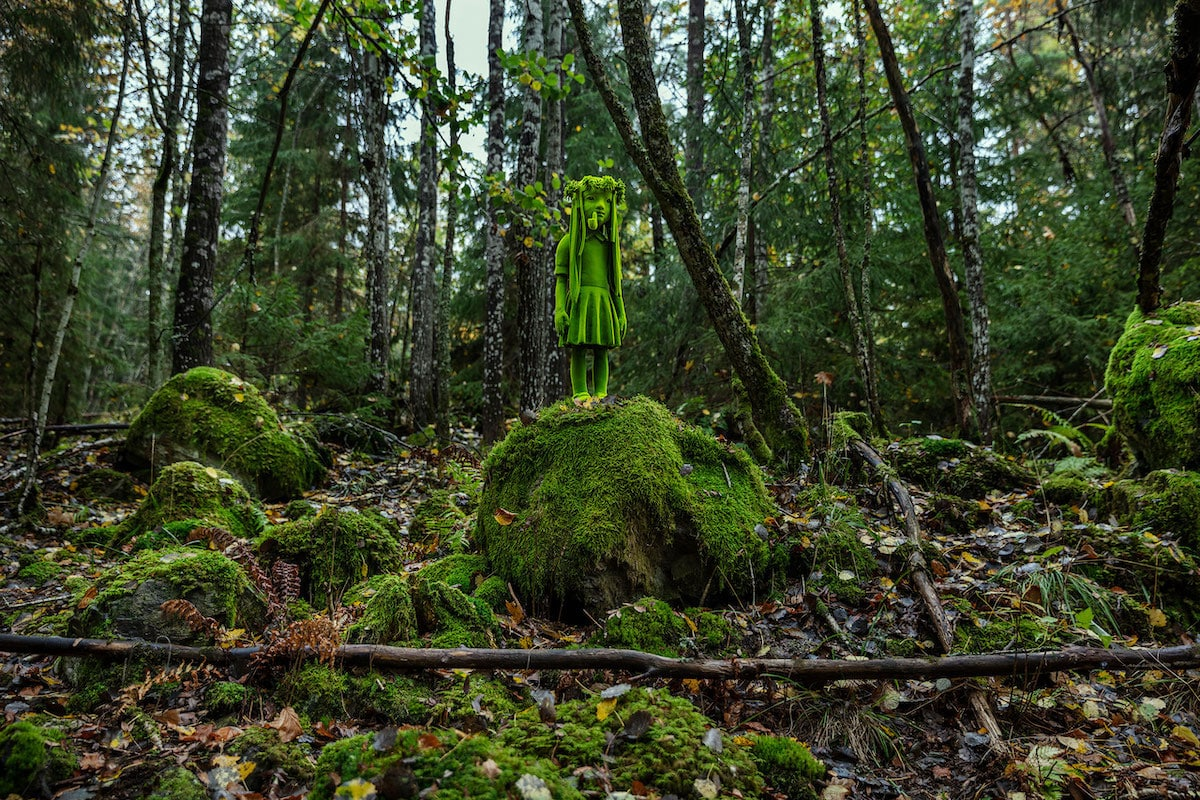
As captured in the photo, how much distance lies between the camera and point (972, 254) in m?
7.88

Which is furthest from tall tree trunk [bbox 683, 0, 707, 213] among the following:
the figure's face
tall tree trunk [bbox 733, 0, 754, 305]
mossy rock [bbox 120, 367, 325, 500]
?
mossy rock [bbox 120, 367, 325, 500]

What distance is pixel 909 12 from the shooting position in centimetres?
1552

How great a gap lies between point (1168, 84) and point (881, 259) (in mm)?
5650

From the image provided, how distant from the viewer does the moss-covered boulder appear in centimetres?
392

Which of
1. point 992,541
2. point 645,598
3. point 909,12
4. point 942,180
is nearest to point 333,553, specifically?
point 645,598

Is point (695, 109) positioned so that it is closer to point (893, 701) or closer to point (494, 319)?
point (494, 319)

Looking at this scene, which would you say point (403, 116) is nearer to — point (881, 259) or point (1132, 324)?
point (881, 259)

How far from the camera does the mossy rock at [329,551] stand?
4.22m

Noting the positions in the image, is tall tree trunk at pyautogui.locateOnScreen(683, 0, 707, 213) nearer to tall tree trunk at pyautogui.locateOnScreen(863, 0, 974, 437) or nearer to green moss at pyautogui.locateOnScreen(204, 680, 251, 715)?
tall tree trunk at pyautogui.locateOnScreen(863, 0, 974, 437)

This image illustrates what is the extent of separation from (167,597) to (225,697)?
2.72 ft

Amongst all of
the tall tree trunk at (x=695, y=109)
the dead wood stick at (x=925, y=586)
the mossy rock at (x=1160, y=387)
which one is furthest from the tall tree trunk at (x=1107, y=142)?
the dead wood stick at (x=925, y=586)

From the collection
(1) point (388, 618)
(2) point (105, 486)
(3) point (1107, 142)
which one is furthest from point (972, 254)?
(2) point (105, 486)

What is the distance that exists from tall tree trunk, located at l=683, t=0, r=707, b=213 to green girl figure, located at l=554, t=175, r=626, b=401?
833cm

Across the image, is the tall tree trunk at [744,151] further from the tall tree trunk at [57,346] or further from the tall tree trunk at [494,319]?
the tall tree trunk at [57,346]
